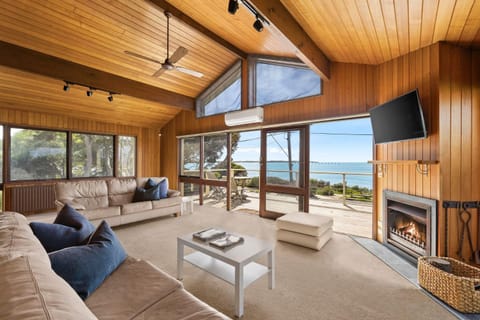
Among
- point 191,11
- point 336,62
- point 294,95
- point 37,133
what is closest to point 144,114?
point 37,133

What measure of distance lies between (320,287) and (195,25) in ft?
A: 13.4

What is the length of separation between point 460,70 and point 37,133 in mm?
7569

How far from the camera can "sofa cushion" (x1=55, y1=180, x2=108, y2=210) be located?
3.76 metres

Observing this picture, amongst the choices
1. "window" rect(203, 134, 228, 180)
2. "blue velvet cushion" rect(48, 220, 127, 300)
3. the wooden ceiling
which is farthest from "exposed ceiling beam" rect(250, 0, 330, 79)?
"window" rect(203, 134, 228, 180)

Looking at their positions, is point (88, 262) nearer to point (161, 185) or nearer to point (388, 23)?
point (388, 23)

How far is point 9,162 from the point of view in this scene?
4.68m

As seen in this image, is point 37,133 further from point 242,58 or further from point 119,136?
point 242,58

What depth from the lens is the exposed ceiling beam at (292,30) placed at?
224 centimetres

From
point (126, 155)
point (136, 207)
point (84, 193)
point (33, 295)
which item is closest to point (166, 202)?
point (136, 207)

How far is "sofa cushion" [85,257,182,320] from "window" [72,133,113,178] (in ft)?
17.7

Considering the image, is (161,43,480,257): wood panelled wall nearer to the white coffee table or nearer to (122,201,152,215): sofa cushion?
the white coffee table

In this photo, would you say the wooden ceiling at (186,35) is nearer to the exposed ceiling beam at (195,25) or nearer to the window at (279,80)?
the exposed ceiling beam at (195,25)

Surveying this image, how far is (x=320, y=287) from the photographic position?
217 cm

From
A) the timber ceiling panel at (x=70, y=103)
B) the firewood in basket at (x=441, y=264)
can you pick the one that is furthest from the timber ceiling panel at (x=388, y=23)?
the timber ceiling panel at (x=70, y=103)
